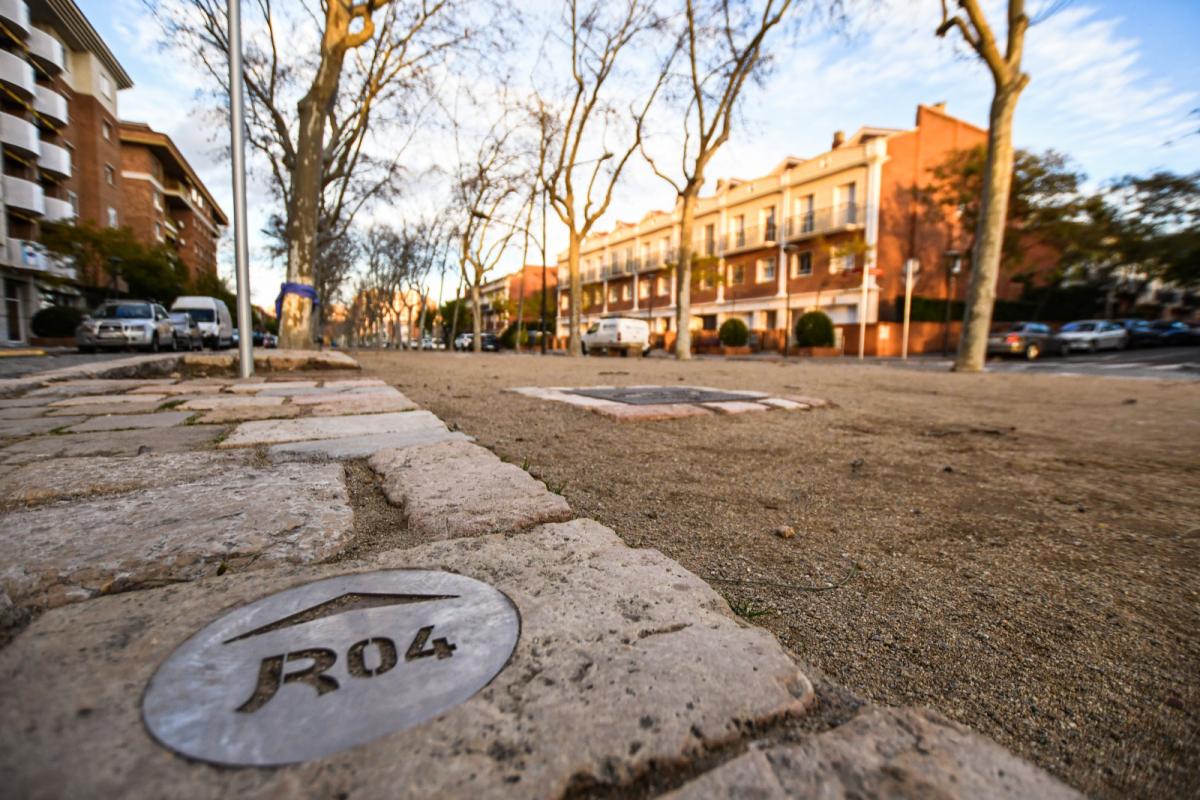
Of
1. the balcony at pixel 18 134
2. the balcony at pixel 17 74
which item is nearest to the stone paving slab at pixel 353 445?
the balcony at pixel 17 74

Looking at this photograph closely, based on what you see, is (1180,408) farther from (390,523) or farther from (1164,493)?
(390,523)

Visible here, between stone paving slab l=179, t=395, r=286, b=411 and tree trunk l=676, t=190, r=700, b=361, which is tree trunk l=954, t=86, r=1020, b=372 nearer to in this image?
tree trunk l=676, t=190, r=700, b=361

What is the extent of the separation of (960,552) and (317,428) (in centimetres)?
258

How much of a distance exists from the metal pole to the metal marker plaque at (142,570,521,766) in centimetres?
539

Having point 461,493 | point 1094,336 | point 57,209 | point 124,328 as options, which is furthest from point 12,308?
point 1094,336

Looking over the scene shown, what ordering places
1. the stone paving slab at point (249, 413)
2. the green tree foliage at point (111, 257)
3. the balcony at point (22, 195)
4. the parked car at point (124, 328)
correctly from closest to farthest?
1. the stone paving slab at point (249, 413)
2. the parked car at point (124, 328)
3. the green tree foliage at point (111, 257)
4. the balcony at point (22, 195)

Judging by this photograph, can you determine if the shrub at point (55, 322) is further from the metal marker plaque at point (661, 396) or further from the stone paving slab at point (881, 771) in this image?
the stone paving slab at point (881, 771)

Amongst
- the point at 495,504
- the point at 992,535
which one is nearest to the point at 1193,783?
the point at 992,535

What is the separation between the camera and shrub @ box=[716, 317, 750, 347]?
23.9 m

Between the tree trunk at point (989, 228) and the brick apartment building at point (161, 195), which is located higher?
the brick apartment building at point (161, 195)

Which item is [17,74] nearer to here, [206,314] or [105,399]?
[206,314]

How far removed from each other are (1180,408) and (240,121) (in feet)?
29.5

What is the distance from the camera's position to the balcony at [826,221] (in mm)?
23531

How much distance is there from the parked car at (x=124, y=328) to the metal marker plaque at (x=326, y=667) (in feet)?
57.6
